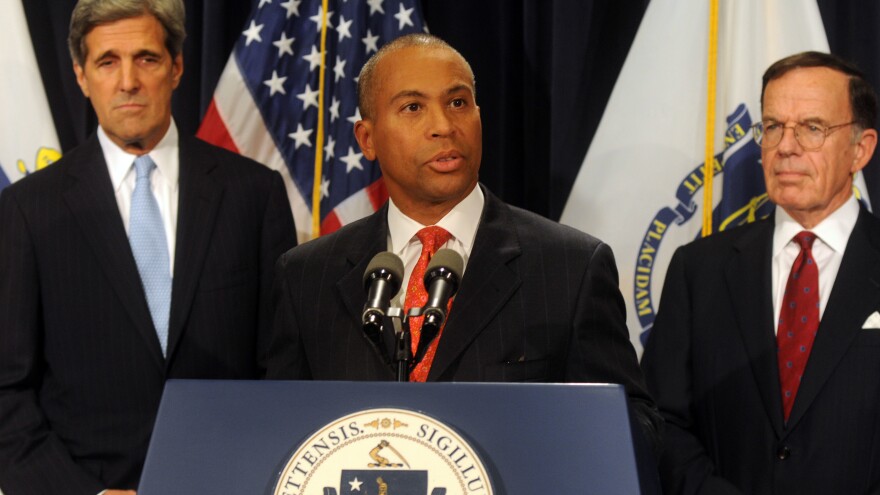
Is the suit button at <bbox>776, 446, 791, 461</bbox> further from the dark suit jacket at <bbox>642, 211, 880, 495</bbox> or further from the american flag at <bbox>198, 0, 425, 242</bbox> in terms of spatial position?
the american flag at <bbox>198, 0, 425, 242</bbox>

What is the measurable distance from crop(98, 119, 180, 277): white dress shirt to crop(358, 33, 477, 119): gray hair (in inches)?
26.3

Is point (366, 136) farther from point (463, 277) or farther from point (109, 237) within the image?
point (109, 237)

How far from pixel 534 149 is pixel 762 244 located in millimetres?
1099

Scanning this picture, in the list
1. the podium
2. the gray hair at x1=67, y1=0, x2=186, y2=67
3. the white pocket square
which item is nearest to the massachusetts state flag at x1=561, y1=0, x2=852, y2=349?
the white pocket square

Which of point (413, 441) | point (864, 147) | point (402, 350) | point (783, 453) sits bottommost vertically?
point (783, 453)

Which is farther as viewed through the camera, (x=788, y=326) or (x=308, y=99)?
(x=308, y=99)

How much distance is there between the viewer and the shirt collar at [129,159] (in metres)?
2.87

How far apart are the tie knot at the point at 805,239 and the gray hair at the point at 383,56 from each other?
934 millimetres

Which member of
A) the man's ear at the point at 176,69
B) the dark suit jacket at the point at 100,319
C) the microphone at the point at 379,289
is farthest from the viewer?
the man's ear at the point at 176,69

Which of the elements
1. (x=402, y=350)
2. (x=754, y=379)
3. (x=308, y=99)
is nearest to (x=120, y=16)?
(x=308, y=99)

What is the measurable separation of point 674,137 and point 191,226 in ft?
4.76

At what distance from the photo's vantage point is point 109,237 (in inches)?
108

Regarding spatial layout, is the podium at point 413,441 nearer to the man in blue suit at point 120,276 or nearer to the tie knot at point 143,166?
the man in blue suit at point 120,276

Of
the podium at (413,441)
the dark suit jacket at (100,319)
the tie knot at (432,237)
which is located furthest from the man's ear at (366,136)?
the podium at (413,441)
